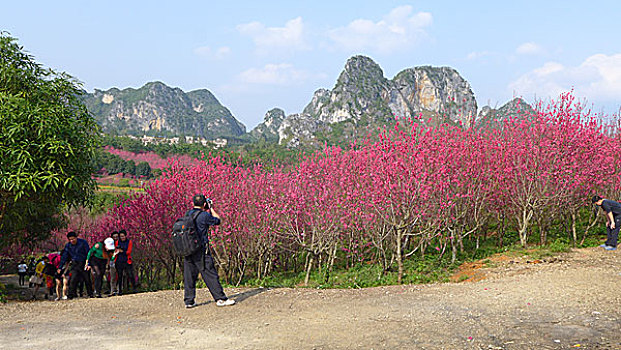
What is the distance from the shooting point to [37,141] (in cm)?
813

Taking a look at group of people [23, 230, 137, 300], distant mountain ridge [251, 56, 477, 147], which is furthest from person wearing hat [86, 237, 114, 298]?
distant mountain ridge [251, 56, 477, 147]

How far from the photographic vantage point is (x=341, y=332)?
5.18 metres

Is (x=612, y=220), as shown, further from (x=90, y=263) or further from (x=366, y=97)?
(x=366, y=97)

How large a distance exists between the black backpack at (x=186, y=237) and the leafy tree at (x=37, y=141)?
277 centimetres

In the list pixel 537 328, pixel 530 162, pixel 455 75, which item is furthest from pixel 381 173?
pixel 455 75

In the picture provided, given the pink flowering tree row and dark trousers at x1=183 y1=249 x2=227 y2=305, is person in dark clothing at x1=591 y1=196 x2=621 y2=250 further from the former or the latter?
dark trousers at x1=183 y1=249 x2=227 y2=305

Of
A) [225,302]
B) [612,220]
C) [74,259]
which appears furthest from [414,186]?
[74,259]

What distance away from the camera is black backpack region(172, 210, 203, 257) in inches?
257

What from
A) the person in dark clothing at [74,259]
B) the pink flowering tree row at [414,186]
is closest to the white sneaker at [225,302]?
the person in dark clothing at [74,259]

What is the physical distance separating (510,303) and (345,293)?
2.63 m

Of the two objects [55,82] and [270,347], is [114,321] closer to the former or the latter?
[270,347]

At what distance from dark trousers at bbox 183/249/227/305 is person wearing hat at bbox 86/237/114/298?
321 cm

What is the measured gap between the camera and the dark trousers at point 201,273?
21.9 feet

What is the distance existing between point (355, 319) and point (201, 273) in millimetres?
2363
